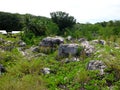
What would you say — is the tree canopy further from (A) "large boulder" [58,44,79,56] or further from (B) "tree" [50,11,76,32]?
(A) "large boulder" [58,44,79,56]

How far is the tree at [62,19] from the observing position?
88.5 ft

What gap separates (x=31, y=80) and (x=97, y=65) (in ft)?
9.56

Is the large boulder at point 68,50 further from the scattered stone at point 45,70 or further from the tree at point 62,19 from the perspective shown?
the tree at point 62,19

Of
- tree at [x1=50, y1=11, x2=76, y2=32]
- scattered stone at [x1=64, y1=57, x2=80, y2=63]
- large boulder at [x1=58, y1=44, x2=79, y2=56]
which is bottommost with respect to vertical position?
scattered stone at [x1=64, y1=57, x2=80, y2=63]

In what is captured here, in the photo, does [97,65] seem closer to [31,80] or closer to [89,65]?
[89,65]

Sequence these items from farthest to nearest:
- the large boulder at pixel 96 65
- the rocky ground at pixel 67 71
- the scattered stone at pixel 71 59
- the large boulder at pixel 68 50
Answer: the large boulder at pixel 68 50
the scattered stone at pixel 71 59
the large boulder at pixel 96 65
the rocky ground at pixel 67 71

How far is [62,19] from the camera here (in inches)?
1061

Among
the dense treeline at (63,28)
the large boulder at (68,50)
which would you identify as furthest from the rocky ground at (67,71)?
the dense treeline at (63,28)

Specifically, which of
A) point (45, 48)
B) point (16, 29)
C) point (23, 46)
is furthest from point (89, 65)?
point (16, 29)

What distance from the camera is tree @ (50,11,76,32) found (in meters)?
27.0

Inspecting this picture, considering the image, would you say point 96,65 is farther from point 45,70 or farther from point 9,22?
point 9,22

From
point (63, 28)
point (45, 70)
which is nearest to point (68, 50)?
point (45, 70)

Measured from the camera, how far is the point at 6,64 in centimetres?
1199

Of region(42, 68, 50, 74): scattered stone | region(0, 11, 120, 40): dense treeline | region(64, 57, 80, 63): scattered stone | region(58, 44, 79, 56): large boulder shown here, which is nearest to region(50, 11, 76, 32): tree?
region(0, 11, 120, 40): dense treeline
